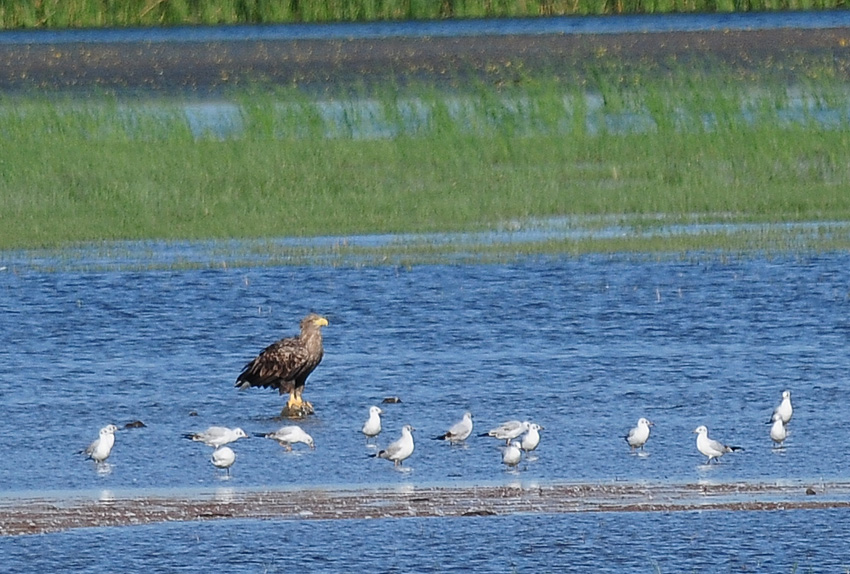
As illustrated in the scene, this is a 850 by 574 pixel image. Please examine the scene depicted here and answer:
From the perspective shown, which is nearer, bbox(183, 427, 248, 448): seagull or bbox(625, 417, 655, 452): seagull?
bbox(625, 417, 655, 452): seagull

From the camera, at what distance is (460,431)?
33.1 feet

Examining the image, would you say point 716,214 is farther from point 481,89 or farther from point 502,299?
point 481,89

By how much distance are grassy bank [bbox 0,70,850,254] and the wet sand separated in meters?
8.90

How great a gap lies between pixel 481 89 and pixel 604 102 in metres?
1.95

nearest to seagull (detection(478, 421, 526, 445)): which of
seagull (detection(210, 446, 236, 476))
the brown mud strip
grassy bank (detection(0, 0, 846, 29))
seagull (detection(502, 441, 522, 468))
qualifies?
seagull (detection(502, 441, 522, 468))

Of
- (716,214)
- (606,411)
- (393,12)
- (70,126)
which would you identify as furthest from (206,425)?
(393,12)

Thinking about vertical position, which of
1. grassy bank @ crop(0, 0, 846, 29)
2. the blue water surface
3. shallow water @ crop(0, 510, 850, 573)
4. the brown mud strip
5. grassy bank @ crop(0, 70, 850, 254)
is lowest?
grassy bank @ crop(0, 0, 846, 29)

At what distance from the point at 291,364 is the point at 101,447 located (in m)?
1.67

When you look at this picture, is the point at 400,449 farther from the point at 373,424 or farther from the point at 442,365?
the point at 442,365

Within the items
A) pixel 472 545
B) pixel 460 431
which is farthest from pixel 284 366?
pixel 472 545

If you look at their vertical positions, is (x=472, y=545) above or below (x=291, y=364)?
above

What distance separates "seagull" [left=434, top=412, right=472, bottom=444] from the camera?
10.1m

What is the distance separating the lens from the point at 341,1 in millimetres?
43406

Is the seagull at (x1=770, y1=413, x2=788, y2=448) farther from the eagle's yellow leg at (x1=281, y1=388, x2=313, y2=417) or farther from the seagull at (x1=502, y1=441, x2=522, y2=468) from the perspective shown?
the eagle's yellow leg at (x1=281, y1=388, x2=313, y2=417)
